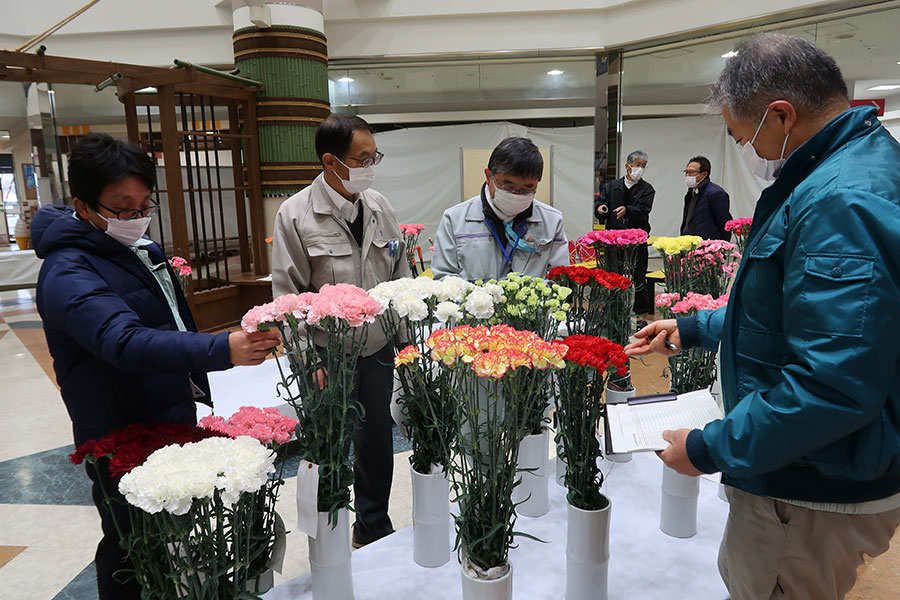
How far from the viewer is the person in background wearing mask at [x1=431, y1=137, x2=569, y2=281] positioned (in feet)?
7.66

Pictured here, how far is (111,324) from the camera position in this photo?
1.22m

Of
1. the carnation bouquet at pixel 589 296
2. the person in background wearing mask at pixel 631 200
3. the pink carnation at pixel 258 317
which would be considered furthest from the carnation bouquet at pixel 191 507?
the person in background wearing mask at pixel 631 200

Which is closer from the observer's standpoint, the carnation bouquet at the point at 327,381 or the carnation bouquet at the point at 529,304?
the carnation bouquet at the point at 327,381

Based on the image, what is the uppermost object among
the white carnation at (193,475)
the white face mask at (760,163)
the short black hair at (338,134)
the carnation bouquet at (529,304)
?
the short black hair at (338,134)

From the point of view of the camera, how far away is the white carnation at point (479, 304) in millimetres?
1363

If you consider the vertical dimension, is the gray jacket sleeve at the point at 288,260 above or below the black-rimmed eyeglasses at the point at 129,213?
below

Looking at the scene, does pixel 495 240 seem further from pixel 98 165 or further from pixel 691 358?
pixel 98 165

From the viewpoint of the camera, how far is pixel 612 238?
2.42 metres

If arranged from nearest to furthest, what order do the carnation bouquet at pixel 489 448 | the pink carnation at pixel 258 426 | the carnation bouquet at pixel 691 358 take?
1. the carnation bouquet at pixel 489 448
2. the pink carnation at pixel 258 426
3. the carnation bouquet at pixel 691 358


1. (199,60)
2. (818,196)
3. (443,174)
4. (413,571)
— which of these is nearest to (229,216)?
(199,60)

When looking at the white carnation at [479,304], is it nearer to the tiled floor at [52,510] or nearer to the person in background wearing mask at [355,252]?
the person in background wearing mask at [355,252]

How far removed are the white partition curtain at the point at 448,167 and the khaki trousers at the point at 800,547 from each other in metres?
6.66

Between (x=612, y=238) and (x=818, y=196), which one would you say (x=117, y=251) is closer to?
(x=818, y=196)

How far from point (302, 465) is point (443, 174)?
22.1ft
